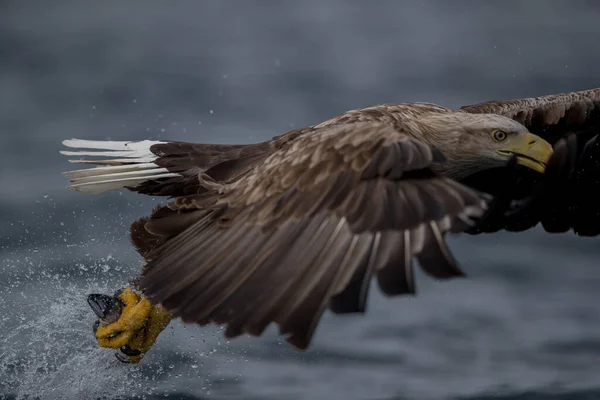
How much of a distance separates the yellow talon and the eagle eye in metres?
2.05

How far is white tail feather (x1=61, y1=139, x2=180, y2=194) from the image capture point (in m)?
5.86

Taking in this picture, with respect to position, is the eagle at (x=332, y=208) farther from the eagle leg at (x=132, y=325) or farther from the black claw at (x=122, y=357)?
the black claw at (x=122, y=357)

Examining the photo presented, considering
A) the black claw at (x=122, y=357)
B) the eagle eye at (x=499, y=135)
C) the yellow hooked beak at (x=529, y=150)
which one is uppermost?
the eagle eye at (x=499, y=135)

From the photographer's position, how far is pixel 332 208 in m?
4.53

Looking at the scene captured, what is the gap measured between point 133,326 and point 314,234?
1.98m

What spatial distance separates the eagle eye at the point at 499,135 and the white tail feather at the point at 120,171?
163 centimetres

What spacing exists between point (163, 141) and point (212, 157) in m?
0.45

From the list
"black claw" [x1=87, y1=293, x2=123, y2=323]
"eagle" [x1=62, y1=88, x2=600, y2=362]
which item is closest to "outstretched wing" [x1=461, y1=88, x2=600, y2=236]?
"eagle" [x1=62, y1=88, x2=600, y2=362]

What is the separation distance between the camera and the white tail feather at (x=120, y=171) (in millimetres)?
5863

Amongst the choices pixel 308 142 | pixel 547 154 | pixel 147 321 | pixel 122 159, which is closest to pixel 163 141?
pixel 122 159

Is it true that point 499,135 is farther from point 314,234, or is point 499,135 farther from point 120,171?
point 120,171

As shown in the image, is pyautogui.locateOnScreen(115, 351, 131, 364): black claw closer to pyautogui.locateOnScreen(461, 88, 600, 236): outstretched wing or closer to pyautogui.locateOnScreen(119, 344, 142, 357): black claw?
pyautogui.locateOnScreen(119, 344, 142, 357): black claw

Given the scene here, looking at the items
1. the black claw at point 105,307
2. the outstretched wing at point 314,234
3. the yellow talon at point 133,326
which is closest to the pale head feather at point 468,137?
the outstretched wing at point 314,234

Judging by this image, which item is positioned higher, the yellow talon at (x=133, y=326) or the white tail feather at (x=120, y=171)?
the white tail feather at (x=120, y=171)
